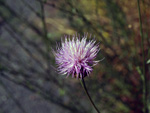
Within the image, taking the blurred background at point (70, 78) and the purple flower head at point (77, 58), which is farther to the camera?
the blurred background at point (70, 78)

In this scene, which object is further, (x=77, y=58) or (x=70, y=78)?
(x=70, y=78)

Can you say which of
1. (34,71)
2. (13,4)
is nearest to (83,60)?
(34,71)

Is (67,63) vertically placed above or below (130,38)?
below

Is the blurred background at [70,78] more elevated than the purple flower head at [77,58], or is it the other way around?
the blurred background at [70,78]

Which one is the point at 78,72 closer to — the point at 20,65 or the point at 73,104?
the point at 73,104

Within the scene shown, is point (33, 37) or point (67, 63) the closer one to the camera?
point (67, 63)

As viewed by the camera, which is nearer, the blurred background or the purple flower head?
the purple flower head

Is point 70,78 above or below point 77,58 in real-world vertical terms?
above

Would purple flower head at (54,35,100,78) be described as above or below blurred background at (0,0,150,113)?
below
